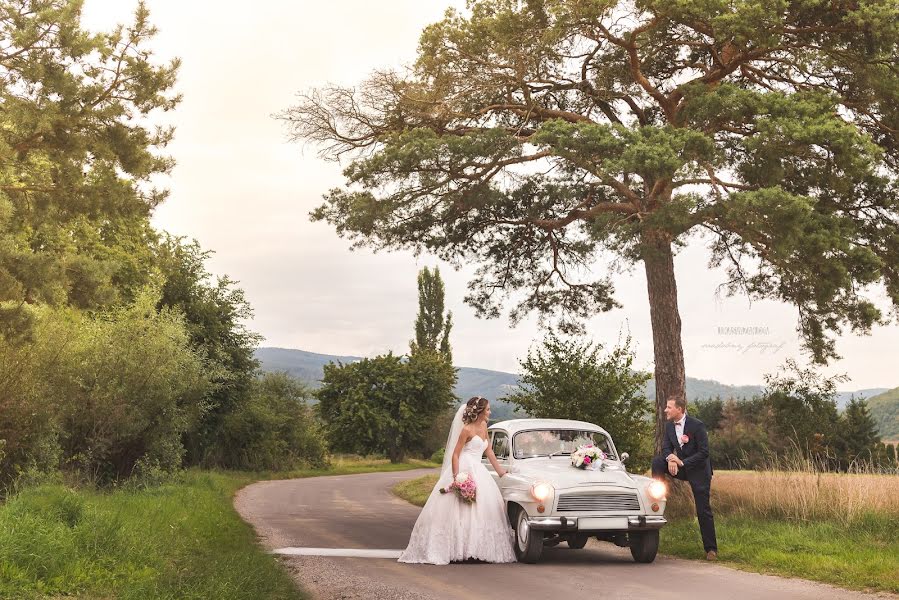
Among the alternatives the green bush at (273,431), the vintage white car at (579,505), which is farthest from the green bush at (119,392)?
the green bush at (273,431)

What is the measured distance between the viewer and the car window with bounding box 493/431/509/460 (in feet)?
43.3

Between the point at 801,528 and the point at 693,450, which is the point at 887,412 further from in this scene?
the point at 693,450

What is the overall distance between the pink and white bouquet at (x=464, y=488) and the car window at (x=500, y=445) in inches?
52.1

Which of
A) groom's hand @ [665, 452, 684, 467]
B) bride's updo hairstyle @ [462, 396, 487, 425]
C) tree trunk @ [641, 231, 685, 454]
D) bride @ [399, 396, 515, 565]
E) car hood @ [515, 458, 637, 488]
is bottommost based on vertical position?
bride @ [399, 396, 515, 565]

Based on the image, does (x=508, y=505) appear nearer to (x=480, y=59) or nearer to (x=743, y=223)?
(x=743, y=223)

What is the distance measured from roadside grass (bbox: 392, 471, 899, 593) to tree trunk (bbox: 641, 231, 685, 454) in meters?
2.64

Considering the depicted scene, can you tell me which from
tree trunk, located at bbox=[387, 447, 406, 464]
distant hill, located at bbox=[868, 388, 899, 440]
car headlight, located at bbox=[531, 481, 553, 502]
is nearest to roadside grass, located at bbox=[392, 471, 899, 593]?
car headlight, located at bbox=[531, 481, 553, 502]

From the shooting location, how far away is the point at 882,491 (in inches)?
517

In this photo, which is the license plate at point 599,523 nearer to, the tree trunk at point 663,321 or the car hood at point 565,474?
the car hood at point 565,474

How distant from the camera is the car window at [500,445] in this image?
13.2m

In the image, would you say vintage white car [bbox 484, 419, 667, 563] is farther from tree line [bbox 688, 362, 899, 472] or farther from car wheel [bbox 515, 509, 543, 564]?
tree line [bbox 688, 362, 899, 472]

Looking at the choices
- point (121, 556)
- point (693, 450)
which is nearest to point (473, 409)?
point (693, 450)

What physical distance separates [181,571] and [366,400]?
50.4 metres

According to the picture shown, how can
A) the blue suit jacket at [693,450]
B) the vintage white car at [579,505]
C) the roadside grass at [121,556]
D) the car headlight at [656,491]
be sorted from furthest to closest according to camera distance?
1. the blue suit jacket at [693,450]
2. the car headlight at [656,491]
3. the vintage white car at [579,505]
4. the roadside grass at [121,556]
